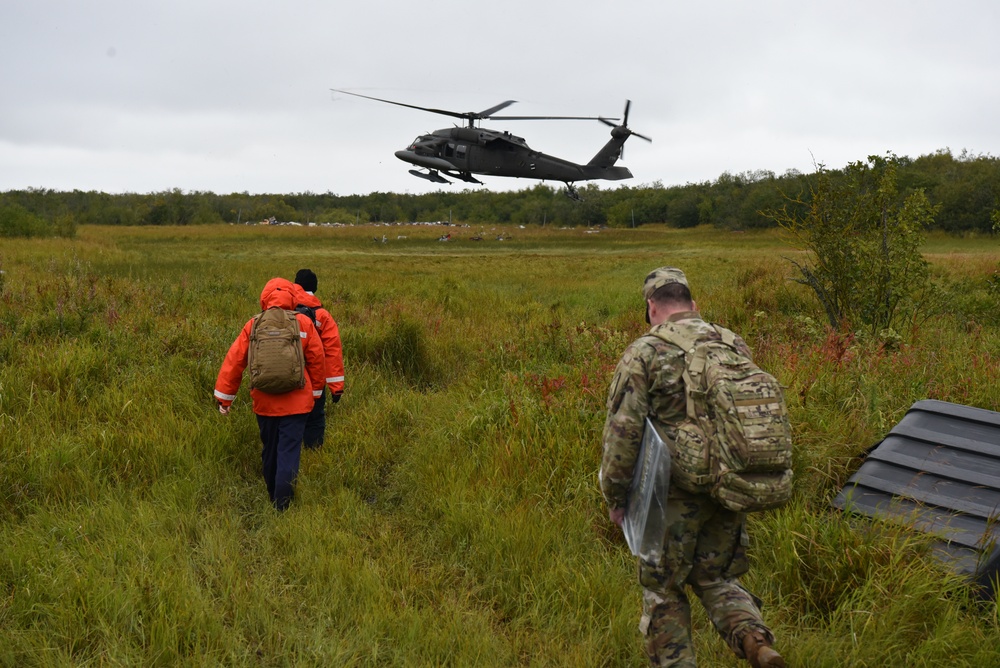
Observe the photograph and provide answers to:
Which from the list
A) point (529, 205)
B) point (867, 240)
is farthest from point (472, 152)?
point (529, 205)

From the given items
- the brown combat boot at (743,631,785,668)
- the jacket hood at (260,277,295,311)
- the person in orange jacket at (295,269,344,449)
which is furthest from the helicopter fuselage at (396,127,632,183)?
the brown combat boot at (743,631,785,668)

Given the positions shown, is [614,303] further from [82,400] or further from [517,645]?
[517,645]

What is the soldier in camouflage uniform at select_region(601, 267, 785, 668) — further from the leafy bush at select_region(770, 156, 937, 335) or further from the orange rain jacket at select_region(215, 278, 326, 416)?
the leafy bush at select_region(770, 156, 937, 335)

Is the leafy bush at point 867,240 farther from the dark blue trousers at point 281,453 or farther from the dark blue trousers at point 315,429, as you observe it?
the dark blue trousers at point 281,453

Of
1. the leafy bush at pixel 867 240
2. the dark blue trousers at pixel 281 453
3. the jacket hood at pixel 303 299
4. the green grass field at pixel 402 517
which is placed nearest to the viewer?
the green grass field at pixel 402 517

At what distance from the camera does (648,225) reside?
89938 millimetres

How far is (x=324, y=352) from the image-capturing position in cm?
554

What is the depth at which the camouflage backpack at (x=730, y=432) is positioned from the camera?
101 inches

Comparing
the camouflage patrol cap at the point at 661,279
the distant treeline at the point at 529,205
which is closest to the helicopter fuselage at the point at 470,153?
the camouflage patrol cap at the point at 661,279

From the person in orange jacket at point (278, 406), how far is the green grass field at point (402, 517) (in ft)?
0.68

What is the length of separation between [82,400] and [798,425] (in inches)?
256

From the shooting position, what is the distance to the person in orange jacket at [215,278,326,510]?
4.95 metres

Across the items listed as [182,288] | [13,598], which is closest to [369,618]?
[13,598]

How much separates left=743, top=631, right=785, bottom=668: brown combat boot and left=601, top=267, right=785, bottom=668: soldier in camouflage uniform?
0.03 m
